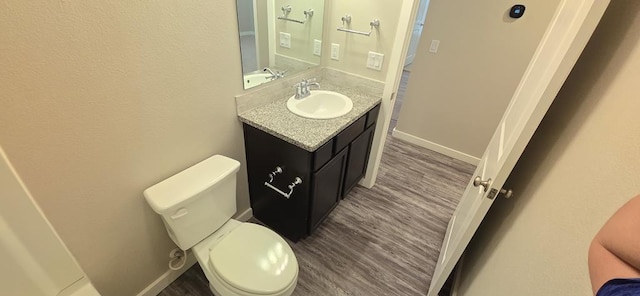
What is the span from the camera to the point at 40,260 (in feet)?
2.74

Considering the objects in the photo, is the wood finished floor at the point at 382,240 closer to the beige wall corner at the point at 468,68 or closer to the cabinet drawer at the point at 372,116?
the beige wall corner at the point at 468,68

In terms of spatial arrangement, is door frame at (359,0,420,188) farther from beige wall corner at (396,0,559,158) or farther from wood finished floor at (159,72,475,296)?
beige wall corner at (396,0,559,158)

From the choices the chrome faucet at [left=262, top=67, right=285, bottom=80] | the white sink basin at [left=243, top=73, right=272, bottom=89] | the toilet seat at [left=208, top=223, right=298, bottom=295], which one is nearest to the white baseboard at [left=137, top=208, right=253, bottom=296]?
the toilet seat at [left=208, top=223, right=298, bottom=295]

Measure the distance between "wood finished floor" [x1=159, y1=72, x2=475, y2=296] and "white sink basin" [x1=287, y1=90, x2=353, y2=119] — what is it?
2.60 feet

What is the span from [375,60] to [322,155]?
2.65ft

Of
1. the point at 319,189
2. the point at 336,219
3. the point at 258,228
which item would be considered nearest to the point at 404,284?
the point at 336,219

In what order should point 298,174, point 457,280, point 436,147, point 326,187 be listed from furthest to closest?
point 436,147, point 326,187, point 457,280, point 298,174

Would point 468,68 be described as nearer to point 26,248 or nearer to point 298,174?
point 298,174

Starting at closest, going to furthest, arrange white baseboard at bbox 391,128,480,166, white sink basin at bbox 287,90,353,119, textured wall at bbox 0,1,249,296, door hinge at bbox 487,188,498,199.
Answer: textured wall at bbox 0,1,249,296
door hinge at bbox 487,188,498,199
white sink basin at bbox 287,90,353,119
white baseboard at bbox 391,128,480,166

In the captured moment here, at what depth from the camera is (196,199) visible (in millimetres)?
1109

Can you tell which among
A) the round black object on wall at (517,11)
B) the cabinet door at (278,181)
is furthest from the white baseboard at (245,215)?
the round black object on wall at (517,11)

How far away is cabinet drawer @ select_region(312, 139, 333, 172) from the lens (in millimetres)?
1311

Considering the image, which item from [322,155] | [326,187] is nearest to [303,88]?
[322,155]

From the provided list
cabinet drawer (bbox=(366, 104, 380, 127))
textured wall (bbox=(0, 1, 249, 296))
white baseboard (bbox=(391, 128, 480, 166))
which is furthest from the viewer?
white baseboard (bbox=(391, 128, 480, 166))
